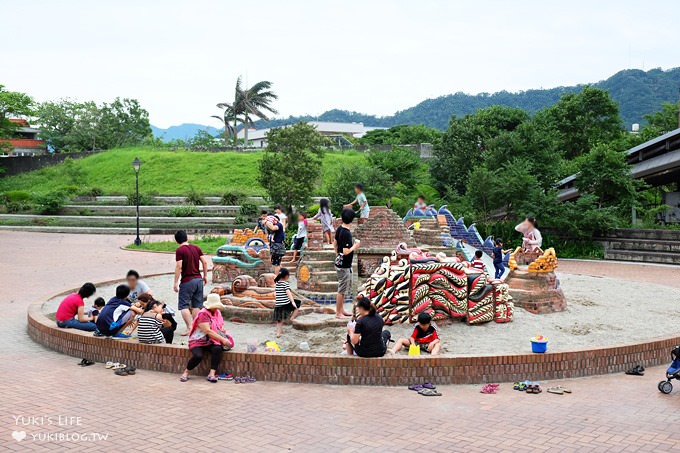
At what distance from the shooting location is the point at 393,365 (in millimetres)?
7961

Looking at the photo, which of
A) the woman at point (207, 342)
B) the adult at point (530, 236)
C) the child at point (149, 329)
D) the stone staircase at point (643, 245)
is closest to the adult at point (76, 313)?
the child at point (149, 329)

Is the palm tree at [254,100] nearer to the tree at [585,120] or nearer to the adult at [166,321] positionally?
the tree at [585,120]

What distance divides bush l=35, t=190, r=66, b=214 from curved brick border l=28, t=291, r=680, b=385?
108 ft

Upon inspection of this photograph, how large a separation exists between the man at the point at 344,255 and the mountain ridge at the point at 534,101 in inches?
4081

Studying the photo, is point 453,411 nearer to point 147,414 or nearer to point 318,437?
point 318,437

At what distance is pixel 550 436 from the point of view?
20.5 feet

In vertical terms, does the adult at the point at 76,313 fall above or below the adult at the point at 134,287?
below

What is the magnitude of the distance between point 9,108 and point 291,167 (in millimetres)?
28168

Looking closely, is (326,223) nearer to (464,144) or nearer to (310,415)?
(310,415)

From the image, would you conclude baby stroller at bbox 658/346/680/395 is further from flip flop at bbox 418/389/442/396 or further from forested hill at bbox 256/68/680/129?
forested hill at bbox 256/68/680/129

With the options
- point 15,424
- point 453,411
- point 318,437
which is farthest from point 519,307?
point 15,424

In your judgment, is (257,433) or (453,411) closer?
(257,433)

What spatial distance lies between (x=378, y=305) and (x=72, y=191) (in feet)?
123

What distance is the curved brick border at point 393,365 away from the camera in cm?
798
